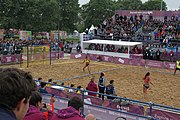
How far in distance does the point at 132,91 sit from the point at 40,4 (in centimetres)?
4238

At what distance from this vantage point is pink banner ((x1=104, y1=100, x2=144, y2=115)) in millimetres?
9738

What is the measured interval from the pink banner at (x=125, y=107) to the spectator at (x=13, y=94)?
8206 mm

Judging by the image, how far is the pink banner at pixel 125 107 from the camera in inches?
383

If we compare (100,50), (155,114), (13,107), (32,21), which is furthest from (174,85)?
(32,21)

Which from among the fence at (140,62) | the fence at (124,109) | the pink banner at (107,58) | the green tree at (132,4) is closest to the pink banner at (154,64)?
the fence at (140,62)

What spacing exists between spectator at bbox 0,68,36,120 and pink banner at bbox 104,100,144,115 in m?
8.21

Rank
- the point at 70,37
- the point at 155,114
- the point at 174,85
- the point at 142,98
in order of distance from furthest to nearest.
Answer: the point at 70,37
the point at 174,85
the point at 142,98
the point at 155,114

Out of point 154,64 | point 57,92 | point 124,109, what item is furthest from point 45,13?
point 124,109

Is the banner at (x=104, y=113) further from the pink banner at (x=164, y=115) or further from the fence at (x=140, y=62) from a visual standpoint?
the fence at (x=140, y=62)

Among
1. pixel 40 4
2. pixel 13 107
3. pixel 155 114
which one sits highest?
pixel 40 4

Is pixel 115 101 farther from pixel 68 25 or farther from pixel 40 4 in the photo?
pixel 68 25

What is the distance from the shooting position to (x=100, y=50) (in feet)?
122

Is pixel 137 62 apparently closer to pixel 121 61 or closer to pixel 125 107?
pixel 121 61

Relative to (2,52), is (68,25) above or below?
above
